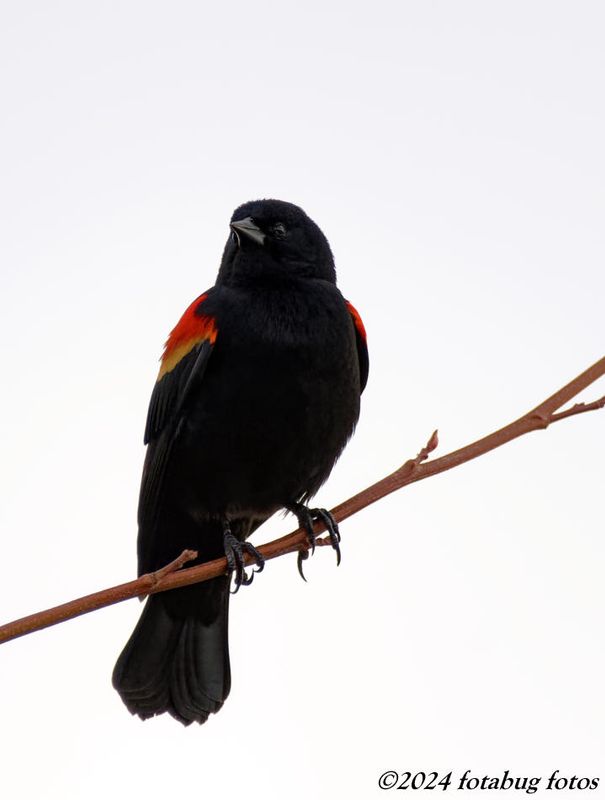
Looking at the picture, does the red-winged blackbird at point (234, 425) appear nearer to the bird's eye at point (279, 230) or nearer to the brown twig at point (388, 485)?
the bird's eye at point (279, 230)

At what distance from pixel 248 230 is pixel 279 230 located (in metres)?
Result: 0.17

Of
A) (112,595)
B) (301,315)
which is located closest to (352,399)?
(301,315)

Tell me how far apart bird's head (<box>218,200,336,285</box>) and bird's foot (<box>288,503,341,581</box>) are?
1075mm

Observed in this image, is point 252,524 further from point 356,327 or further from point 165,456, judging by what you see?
point 356,327

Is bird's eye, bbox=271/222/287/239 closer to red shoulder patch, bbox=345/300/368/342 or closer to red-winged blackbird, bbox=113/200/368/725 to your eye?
red-winged blackbird, bbox=113/200/368/725

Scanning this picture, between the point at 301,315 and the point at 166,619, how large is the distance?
5.50 ft

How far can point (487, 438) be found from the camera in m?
2.83

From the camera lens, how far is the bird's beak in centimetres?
508

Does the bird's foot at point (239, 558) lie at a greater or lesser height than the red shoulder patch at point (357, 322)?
lesser

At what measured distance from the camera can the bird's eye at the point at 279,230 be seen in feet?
16.9

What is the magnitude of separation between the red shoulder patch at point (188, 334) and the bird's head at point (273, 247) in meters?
0.25

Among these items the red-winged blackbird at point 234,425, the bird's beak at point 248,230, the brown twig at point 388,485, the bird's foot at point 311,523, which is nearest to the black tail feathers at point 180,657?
the red-winged blackbird at point 234,425

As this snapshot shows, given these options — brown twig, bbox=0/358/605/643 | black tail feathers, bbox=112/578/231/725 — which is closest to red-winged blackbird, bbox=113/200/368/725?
black tail feathers, bbox=112/578/231/725

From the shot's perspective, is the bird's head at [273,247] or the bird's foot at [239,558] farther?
the bird's head at [273,247]
